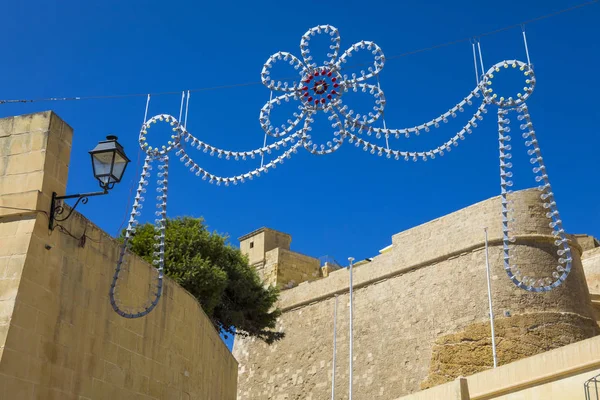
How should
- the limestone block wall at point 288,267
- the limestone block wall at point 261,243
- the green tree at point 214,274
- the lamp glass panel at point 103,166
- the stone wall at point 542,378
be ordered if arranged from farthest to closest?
1. the limestone block wall at point 261,243
2. the limestone block wall at point 288,267
3. the green tree at point 214,274
4. the stone wall at point 542,378
5. the lamp glass panel at point 103,166

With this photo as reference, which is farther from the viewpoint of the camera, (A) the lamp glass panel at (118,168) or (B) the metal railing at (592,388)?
(B) the metal railing at (592,388)

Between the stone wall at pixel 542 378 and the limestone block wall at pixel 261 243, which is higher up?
the limestone block wall at pixel 261 243

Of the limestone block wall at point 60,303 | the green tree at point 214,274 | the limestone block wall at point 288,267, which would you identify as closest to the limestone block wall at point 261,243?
the limestone block wall at point 288,267

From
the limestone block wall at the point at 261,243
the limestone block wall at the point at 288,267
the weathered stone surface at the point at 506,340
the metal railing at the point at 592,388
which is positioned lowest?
the metal railing at the point at 592,388

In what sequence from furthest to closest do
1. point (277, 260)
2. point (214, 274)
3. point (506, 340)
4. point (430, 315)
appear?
point (277, 260), point (430, 315), point (506, 340), point (214, 274)

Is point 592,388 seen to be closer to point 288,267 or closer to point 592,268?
→ point 592,268

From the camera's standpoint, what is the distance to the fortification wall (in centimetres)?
1953

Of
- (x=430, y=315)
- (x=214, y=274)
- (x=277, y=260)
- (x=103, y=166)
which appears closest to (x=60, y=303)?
(x=103, y=166)

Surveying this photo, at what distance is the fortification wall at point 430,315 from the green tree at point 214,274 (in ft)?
10.4

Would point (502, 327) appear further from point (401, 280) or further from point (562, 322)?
point (401, 280)

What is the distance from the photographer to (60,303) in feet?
27.2

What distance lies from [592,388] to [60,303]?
18.8 feet

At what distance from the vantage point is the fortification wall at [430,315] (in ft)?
64.1

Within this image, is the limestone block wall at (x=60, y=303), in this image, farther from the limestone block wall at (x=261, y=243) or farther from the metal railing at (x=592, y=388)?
the limestone block wall at (x=261, y=243)
